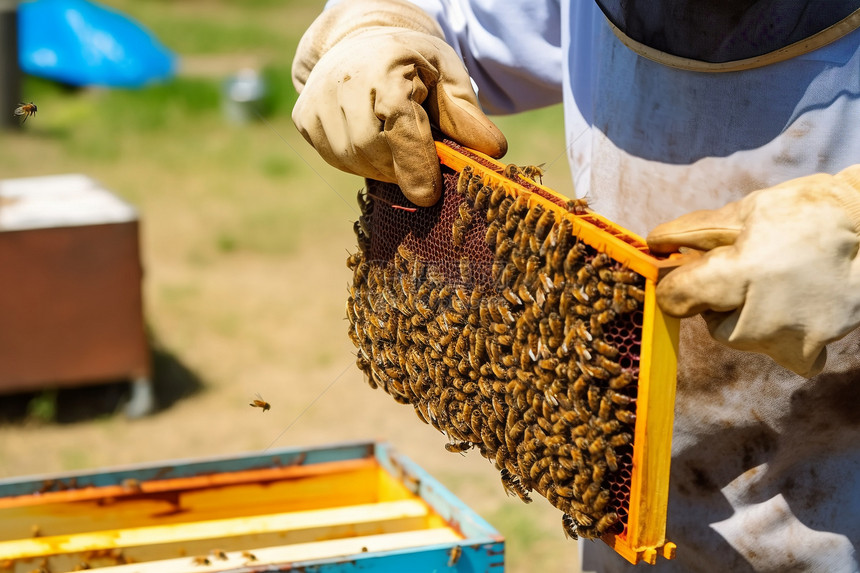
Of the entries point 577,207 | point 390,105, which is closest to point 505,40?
point 390,105

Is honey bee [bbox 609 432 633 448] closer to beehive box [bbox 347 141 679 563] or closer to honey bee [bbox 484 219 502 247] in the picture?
beehive box [bbox 347 141 679 563]

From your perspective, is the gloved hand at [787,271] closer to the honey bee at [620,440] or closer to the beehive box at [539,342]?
the beehive box at [539,342]

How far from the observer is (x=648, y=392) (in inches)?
58.4

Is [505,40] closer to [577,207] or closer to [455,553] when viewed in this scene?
[577,207]

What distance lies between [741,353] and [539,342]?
1.47 ft

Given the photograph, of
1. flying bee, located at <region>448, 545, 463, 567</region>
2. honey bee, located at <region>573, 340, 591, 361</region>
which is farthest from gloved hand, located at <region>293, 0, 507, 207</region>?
flying bee, located at <region>448, 545, 463, 567</region>

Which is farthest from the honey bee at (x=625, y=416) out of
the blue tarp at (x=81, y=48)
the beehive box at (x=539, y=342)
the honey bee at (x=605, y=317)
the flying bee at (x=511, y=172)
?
the blue tarp at (x=81, y=48)

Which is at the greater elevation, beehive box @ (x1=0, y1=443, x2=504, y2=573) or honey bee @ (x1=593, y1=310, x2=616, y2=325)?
honey bee @ (x1=593, y1=310, x2=616, y2=325)

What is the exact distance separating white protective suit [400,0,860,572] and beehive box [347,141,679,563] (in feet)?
0.94

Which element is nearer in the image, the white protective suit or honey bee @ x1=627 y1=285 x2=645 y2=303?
honey bee @ x1=627 y1=285 x2=645 y2=303

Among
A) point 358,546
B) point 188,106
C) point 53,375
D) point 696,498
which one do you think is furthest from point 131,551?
point 188,106

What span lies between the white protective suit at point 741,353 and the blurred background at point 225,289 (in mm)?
219

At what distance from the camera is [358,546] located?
215 cm

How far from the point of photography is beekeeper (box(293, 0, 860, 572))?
1404mm
